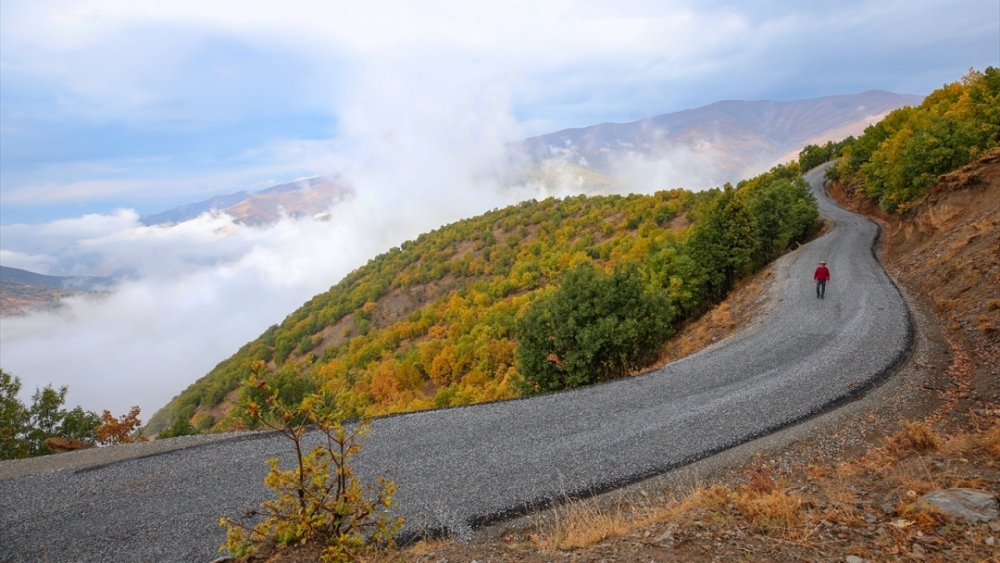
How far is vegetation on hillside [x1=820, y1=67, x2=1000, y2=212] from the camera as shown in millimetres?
22556

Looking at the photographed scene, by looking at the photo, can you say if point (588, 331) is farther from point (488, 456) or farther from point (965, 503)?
point (965, 503)

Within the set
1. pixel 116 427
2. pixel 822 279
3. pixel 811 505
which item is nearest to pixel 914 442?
pixel 811 505

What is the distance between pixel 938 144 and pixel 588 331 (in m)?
20.7

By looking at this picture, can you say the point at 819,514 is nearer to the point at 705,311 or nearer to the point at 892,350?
the point at 892,350

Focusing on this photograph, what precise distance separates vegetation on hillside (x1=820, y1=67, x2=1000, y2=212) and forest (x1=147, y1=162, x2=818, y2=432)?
5661 mm

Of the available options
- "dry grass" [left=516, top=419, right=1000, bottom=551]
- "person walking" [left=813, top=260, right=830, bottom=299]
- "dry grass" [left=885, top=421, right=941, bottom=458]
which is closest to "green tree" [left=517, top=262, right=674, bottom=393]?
"person walking" [left=813, top=260, right=830, bottom=299]

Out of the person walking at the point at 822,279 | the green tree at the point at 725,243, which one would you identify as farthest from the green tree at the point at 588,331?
the green tree at the point at 725,243

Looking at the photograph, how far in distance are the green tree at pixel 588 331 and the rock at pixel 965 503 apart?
1130cm

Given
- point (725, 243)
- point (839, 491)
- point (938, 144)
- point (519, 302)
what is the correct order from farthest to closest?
point (519, 302)
point (725, 243)
point (938, 144)
point (839, 491)

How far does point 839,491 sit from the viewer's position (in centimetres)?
550

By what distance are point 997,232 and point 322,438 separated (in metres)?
21.5

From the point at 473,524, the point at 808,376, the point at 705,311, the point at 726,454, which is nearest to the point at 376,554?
the point at 473,524

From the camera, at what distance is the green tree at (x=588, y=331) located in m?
16.5

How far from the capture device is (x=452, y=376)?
127ft
